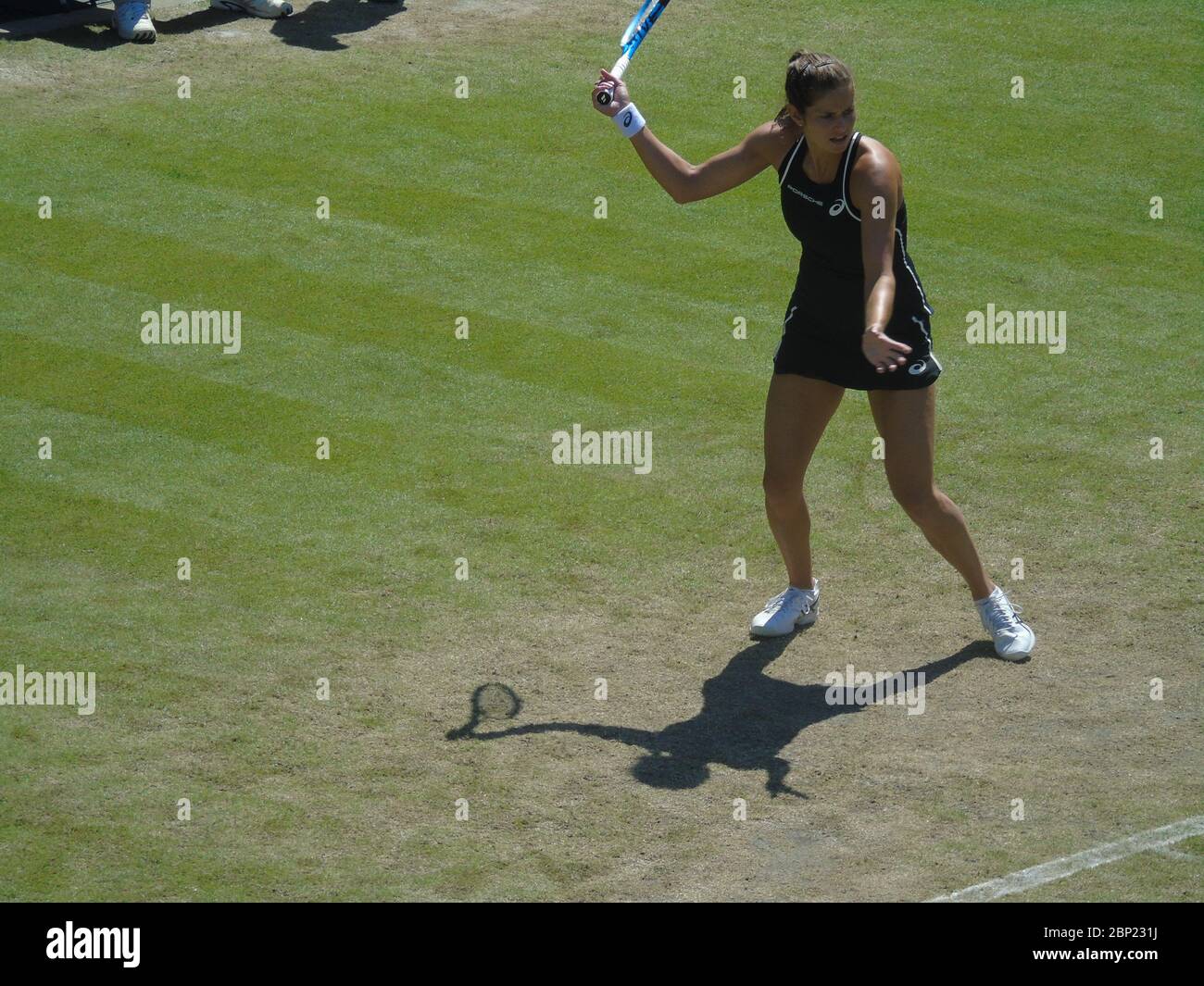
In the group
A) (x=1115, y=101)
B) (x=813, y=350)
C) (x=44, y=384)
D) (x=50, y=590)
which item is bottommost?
(x=50, y=590)

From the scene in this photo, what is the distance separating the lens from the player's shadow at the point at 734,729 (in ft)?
20.6

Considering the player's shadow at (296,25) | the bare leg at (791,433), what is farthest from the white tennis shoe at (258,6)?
the bare leg at (791,433)

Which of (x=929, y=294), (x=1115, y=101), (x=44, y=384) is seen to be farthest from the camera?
(x=1115, y=101)

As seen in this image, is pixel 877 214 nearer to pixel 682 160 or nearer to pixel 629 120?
pixel 682 160

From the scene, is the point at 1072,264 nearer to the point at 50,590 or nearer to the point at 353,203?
the point at 353,203

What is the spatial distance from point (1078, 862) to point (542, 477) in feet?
13.3

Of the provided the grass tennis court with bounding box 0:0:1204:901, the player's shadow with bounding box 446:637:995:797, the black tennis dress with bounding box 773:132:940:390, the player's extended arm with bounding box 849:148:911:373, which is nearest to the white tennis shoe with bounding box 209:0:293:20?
the grass tennis court with bounding box 0:0:1204:901

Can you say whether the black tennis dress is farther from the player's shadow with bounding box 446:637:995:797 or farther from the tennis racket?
the player's shadow with bounding box 446:637:995:797

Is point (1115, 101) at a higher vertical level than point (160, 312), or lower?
higher

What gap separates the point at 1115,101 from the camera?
1425cm

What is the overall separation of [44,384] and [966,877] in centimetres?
646

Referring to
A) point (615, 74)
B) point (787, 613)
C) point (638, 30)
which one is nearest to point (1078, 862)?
point (787, 613)
